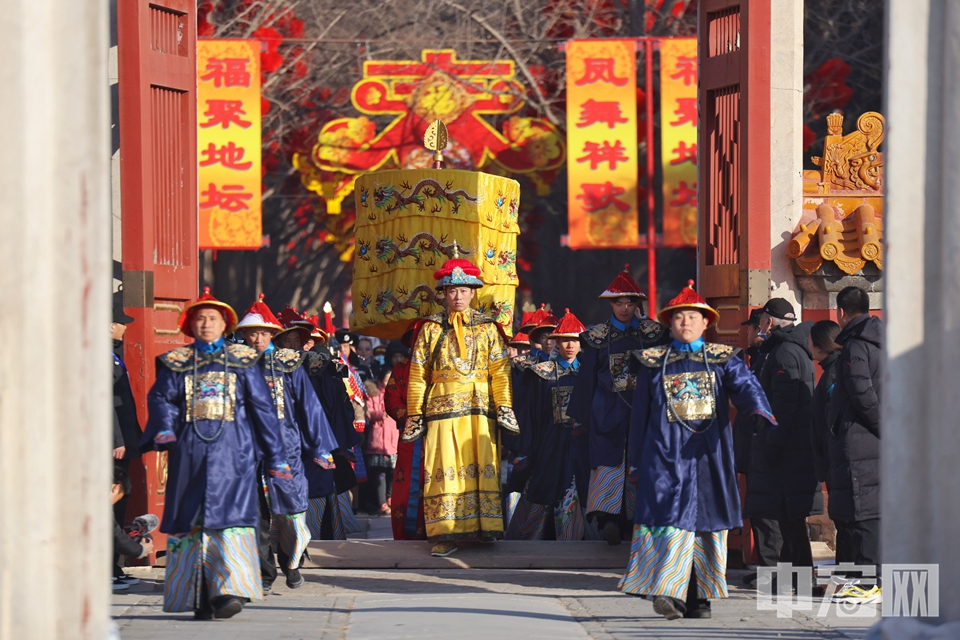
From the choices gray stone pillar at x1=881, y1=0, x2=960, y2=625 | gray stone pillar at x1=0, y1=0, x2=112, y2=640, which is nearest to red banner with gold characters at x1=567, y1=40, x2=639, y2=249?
gray stone pillar at x1=881, y1=0, x2=960, y2=625

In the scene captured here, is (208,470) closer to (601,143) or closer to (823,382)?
(823,382)

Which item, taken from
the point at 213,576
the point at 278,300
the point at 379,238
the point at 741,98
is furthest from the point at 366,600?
the point at 278,300

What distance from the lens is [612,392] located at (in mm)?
9148

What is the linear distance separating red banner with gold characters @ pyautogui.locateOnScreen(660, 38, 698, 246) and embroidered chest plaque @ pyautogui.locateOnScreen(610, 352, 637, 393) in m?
8.73

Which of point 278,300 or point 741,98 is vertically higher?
point 741,98

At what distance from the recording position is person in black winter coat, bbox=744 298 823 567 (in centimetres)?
844

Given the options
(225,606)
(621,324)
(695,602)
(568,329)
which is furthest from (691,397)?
(568,329)

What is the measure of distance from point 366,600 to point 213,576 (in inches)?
44.7

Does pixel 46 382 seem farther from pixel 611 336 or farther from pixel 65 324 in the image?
pixel 611 336

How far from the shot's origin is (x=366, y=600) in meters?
8.02

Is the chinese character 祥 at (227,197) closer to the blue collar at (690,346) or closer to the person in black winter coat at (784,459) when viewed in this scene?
the person in black winter coat at (784,459)

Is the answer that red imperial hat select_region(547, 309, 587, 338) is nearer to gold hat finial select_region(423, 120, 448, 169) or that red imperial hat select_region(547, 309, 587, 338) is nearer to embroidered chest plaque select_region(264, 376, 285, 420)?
gold hat finial select_region(423, 120, 448, 169)

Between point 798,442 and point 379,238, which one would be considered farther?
point 379,238

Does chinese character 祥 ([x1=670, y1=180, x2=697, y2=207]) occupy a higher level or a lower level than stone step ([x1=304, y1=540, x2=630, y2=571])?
higher
